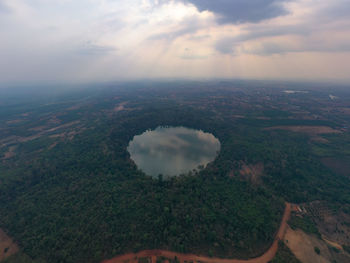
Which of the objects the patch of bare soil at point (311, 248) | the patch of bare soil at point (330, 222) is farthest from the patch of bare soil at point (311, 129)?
the patch of bare soil at point (311, 248)

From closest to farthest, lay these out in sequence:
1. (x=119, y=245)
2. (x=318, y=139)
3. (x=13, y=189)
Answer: (x=119, y=245) → (x=13, y=189) → (x=318, y=139)

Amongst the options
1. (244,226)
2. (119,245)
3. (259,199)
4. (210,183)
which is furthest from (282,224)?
(119,245)

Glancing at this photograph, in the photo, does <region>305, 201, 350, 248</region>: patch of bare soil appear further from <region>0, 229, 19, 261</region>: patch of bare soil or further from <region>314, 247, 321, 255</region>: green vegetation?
<region>0, 229, 19, 261</region>: patch of bare soil

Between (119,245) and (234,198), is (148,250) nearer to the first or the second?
(119,245)

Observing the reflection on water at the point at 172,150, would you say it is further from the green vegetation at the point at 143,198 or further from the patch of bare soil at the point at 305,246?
the patch of bare soil at the point at 305,246

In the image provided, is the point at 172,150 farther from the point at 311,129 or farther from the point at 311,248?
the point at 311,129

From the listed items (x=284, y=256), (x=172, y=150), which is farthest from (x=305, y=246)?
(x=172, y=150)
